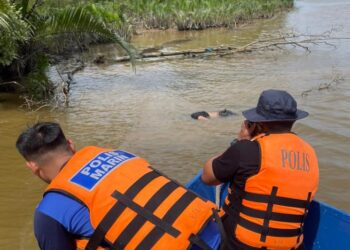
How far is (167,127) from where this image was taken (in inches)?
314

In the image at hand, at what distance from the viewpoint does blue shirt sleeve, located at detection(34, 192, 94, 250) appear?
2.01 metres

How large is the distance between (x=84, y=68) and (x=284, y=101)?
11.5m

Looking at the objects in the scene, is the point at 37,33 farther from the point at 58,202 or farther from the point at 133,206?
the point at 133,206

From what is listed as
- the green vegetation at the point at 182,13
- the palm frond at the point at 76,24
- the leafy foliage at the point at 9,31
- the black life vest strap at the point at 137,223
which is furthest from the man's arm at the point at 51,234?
the green vegetation at the point at 182,13

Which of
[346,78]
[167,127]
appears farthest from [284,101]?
[346,78]

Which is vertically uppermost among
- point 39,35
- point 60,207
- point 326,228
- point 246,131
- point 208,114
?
point 60,207

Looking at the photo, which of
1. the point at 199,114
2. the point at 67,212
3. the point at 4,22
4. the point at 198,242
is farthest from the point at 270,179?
the point at 4,22

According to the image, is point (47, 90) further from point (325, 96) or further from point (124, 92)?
point (325, 96)

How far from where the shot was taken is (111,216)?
2002mm

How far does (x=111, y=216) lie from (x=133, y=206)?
0.10 meters

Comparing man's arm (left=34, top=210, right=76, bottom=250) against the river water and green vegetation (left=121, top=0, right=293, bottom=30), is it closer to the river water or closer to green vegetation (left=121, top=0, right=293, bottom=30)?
the river water

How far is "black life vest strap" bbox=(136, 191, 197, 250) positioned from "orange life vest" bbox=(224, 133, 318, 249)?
0.71 meters

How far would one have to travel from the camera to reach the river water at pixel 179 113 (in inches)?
224

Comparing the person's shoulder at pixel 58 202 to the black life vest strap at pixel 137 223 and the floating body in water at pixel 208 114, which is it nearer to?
the black life vest strap at pixel 137 223
